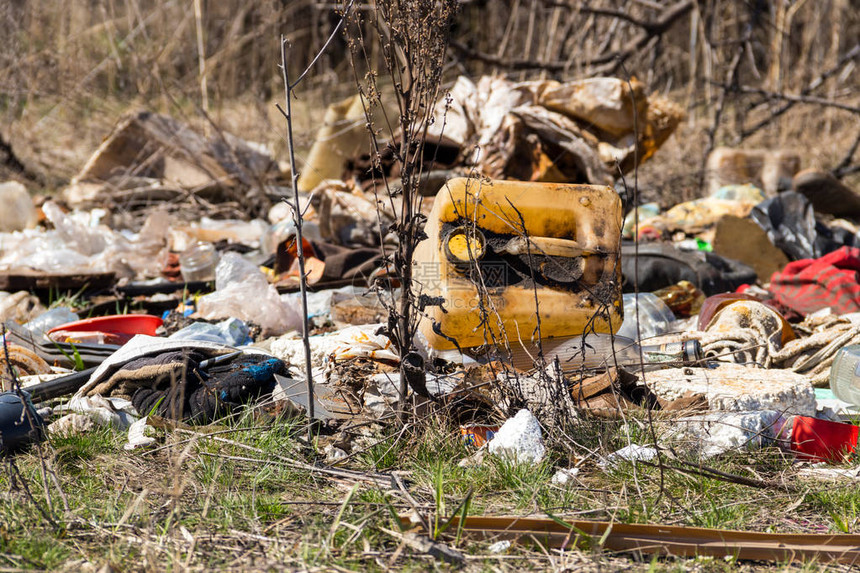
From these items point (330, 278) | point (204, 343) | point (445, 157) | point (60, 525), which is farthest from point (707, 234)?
point (60, 525)

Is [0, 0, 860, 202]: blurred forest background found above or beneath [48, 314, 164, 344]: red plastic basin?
above

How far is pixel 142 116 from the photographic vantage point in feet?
21.3

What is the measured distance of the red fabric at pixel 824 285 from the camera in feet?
13.1

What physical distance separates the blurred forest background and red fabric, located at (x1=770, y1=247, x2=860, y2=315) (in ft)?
9.21

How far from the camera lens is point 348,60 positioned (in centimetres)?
852

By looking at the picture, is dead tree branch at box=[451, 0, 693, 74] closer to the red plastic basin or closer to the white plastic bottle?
the red plastic basin

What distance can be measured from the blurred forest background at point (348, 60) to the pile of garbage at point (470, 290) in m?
0.85

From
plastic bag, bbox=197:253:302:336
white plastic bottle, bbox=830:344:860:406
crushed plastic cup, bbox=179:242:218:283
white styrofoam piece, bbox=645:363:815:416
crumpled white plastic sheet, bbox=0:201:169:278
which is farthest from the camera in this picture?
crumpled white plastic sheet, bbox=0:201:169:278

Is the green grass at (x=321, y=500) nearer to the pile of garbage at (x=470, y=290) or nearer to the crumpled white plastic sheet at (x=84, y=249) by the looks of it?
the pile of garbage at (x=470, y=290)

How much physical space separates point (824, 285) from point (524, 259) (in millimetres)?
2180

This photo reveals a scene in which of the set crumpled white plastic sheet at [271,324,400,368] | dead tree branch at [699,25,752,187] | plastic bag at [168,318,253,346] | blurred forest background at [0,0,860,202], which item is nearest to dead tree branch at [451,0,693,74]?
blurred forest background at [0,0,860,202]

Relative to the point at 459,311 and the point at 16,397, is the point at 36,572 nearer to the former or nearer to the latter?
the point at 16,397

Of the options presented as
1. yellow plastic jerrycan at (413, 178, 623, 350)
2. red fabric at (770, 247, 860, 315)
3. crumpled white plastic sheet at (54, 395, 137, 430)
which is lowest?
red fabric at (770, 247, 860, 315)

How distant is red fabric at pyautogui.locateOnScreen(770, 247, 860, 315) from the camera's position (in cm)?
400
